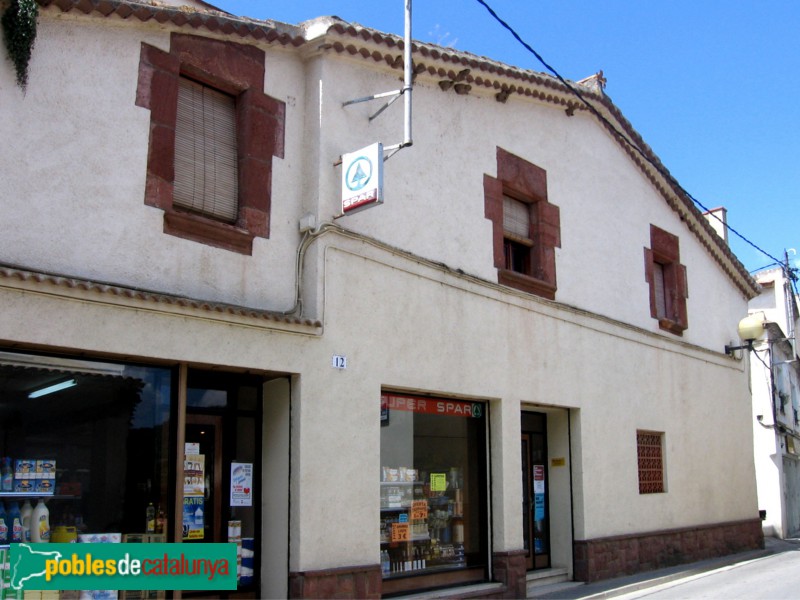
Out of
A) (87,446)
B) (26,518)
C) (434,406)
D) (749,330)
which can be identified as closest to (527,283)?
(434,406)

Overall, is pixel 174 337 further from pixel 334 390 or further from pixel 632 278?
pixel 632 278

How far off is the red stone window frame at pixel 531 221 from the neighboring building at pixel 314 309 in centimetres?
5

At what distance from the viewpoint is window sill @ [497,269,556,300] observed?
12.1 metres

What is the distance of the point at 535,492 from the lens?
43.5ft

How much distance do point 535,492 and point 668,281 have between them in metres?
6.25

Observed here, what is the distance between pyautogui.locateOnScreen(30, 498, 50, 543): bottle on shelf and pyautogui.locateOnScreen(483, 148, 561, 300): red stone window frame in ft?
22.6

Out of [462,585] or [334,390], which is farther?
[462,585]

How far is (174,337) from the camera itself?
25.4 feet

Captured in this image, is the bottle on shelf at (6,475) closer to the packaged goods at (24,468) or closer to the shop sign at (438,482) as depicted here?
the packaged goods at (24,468)

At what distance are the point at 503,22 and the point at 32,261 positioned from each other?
670cm

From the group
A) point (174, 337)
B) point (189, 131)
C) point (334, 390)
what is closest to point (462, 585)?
point (334, 390)

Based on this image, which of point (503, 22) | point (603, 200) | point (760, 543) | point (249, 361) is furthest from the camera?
point (760, 543)

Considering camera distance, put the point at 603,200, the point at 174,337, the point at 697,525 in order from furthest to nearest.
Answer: the point at 697,525
the point at 603,200
the point at 174,337
